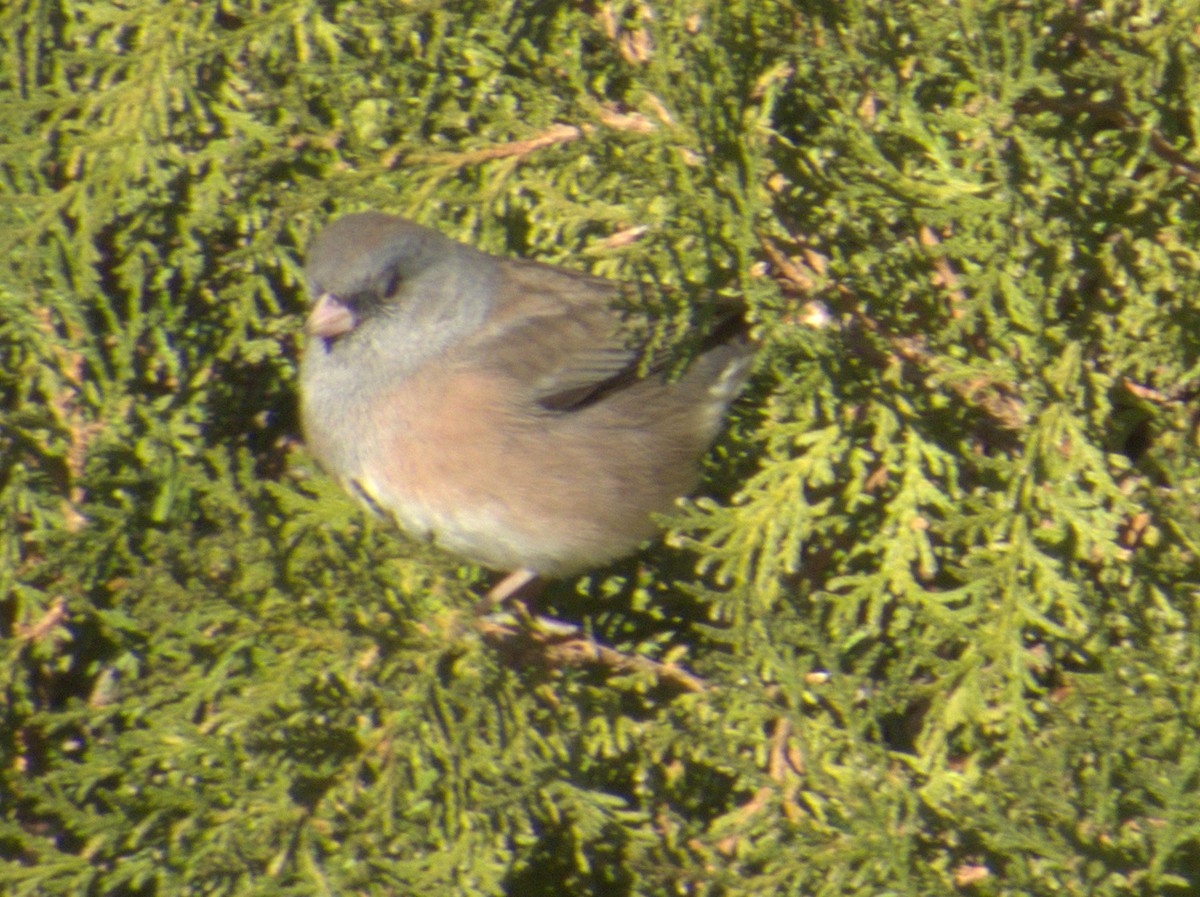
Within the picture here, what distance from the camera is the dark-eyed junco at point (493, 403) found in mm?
2232

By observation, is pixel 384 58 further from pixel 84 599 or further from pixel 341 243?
pixel 84 599

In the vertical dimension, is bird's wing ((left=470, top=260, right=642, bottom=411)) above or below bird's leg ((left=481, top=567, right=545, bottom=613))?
above

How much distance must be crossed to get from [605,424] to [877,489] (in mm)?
620

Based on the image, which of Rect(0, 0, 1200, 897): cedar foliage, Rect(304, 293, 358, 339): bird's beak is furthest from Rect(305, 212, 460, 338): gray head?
Rect(0, 0, 1200, 897): cedar foliage

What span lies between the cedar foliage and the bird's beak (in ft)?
0.58

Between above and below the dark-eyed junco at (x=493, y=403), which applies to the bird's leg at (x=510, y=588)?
below

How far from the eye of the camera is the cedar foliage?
1.60 meters

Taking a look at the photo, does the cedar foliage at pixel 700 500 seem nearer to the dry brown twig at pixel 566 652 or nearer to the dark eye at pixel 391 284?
the dry brown twig at pixel 566 652

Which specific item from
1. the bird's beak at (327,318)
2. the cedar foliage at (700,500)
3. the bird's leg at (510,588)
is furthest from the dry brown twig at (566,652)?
the bird's beak at (327,318)

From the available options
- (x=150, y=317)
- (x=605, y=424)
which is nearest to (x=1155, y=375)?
(x=605, y=424)

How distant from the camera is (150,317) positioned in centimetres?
211

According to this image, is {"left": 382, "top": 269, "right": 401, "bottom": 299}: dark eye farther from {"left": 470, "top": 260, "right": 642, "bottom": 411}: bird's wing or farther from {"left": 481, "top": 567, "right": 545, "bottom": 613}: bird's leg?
{"left": 481, "top": 567, "right": 545, "bottom": 613}: bird's leg

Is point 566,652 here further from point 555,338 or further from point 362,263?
point 362,263

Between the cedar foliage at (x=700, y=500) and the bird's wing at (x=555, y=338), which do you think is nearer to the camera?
the cedar foliage at (x=700, y=500)
